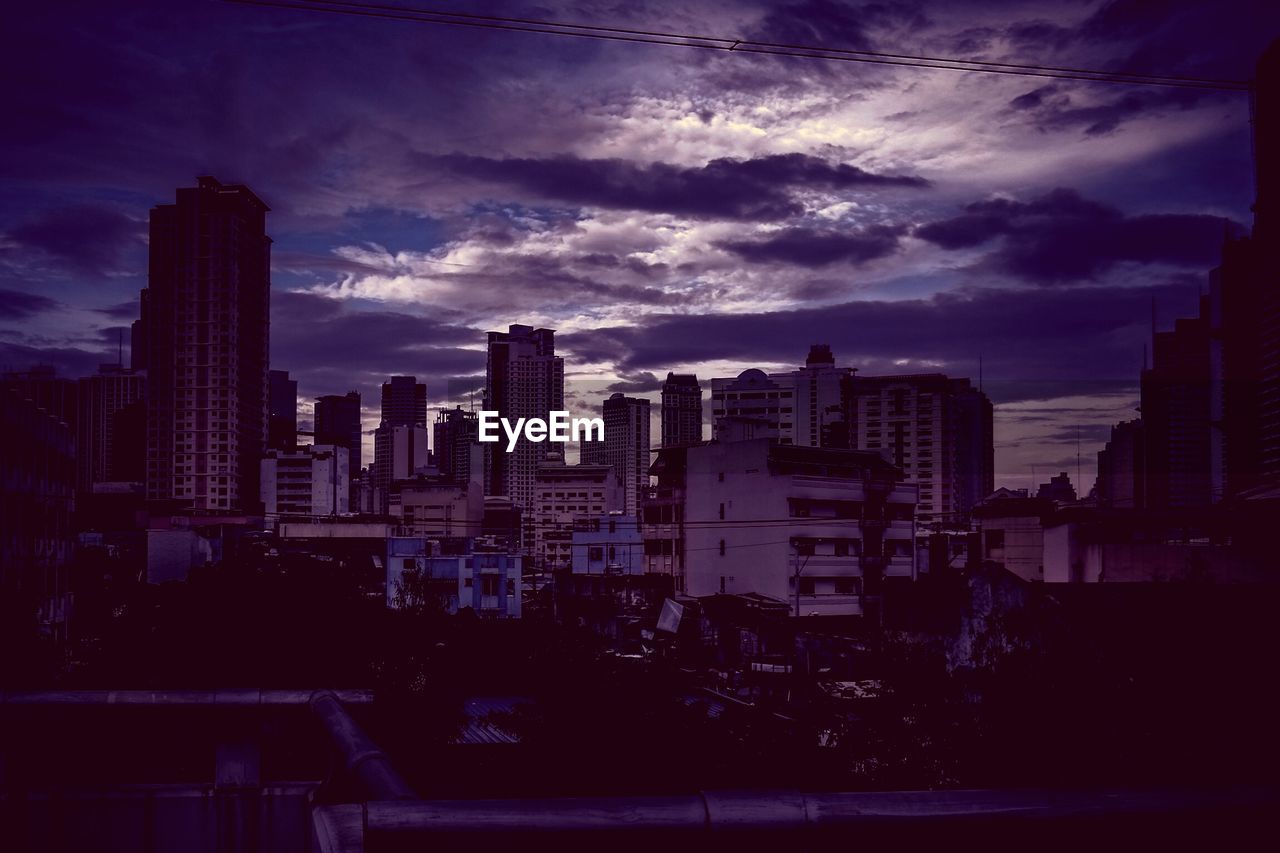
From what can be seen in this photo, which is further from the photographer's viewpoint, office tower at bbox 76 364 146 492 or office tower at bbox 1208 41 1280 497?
office tower at bbox 76 364 146 492

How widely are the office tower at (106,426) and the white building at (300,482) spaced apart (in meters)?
26.4

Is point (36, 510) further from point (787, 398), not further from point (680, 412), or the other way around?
point (680, 412)

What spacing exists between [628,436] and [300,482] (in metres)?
69.5

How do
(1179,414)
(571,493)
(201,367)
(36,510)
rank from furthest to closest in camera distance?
1. (201,367)
2. (571,493)
3. (1179,414)
4. (36,510)

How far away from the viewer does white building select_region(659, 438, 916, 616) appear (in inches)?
2009

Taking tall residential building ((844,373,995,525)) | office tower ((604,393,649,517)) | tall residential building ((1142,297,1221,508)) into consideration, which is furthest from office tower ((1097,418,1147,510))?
office tower ((604,393,649,517))

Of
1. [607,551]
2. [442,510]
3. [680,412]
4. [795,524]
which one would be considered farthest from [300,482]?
[795,524]

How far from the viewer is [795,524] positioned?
50719 millimetres

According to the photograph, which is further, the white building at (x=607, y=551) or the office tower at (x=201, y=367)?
the office tower at (x=201, y=367)

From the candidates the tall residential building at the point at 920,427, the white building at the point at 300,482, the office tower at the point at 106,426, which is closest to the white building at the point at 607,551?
the tall residential building at the point at 920,427

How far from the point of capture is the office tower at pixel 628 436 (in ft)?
608

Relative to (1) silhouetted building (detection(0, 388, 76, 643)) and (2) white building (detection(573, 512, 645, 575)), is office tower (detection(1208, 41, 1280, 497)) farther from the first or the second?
(1) silhouetted building (detection(0, 388, 76, 643))

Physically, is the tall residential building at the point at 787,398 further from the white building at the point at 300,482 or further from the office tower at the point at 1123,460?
the white building at the point at 300,482

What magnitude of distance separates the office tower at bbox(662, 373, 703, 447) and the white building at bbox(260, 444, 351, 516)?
51333 mm
